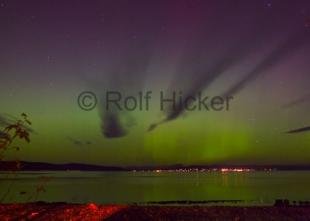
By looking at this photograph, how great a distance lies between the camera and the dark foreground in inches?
551

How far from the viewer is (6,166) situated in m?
10.6

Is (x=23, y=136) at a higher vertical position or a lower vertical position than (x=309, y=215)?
higher

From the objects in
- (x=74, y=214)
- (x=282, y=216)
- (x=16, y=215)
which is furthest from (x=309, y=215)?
(x=16, y=215)

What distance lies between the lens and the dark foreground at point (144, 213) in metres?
14.0

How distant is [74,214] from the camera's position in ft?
46.8

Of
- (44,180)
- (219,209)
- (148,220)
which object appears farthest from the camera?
(219,209)

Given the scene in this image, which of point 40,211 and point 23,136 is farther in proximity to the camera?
point 40,211

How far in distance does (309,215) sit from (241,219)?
68.9 inches

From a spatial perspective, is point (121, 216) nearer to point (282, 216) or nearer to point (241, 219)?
point (241, 219)

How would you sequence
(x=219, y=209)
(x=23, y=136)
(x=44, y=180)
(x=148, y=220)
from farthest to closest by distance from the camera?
(x=219, y=209), (x=148, y=220), (x=44, y=180), (x=23, y=136)

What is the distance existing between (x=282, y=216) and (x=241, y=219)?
1151mm

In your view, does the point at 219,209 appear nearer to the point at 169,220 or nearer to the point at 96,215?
the point at 169,220

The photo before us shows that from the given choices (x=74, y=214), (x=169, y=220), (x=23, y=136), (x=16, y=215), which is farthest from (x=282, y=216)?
(x=23, y=136)

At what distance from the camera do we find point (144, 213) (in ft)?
47.3
